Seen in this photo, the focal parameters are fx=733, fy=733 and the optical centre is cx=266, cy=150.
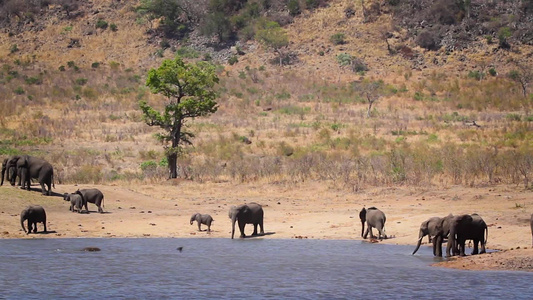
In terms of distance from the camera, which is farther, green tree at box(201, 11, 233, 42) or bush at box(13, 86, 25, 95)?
green tree at box(201, 11, 233, 42)

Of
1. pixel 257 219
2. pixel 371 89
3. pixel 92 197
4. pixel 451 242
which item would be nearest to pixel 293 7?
pixel 371 89

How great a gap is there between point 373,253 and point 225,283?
4.56 m

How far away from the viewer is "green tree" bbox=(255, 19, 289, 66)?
230ft

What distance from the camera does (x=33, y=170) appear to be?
2402 cm

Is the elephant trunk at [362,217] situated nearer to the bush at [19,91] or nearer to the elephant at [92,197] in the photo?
the elephant at [92,197]

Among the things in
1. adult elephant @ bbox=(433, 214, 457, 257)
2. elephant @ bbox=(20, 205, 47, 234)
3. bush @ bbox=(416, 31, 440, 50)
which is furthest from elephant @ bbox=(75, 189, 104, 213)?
bush @ bbox=(416, 31, 440, 50)

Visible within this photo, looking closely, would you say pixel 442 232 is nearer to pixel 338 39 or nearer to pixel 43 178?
pixel 43 178

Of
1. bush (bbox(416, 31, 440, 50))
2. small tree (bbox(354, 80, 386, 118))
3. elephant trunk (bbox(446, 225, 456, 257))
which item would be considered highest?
bush (bbox(416, 31, 440, 50))

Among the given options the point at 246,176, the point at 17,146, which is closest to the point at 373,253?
the point at 246,176

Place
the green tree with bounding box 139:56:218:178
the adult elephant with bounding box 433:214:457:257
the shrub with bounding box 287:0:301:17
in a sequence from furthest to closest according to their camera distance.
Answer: the shrub with bounding box 287:0:301:17
the green tree with bounding box 139:56:218:178
the adult elephant with bounding box 433:214:457:257

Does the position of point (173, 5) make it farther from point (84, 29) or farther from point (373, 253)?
point (373, 253)

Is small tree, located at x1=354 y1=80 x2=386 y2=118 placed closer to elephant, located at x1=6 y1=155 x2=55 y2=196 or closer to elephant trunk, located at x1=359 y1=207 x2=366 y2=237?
elephant, located at x1=6 y1=155 x2=55 y2=196

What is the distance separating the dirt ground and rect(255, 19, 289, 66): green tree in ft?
140

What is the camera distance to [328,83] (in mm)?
62781
